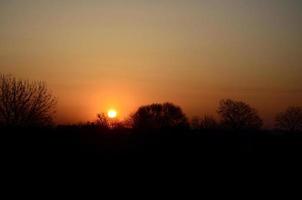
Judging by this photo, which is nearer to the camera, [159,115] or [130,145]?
[130,145]

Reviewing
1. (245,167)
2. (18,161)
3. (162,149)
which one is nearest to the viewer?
(18,161)

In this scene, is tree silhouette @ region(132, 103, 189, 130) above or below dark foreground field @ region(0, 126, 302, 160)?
above

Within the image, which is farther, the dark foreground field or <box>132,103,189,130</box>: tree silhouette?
<box>132,103,189,130</box>: tree silhouette

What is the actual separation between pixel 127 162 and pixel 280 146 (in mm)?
10591

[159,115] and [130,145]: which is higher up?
[159,115]

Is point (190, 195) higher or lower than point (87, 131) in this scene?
lower

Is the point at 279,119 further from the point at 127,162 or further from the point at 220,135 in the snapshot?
the point at 127,162

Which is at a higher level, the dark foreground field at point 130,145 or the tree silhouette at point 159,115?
the tree silhouette at point 159,115

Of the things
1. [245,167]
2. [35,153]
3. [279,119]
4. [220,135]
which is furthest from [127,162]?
[279,119]

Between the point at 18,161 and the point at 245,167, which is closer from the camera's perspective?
the point at 18,161

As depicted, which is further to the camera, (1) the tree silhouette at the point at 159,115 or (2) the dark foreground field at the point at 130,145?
(1) the tree silhouette at the point at 159,115

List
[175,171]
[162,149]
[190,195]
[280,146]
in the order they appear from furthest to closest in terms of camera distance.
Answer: [280,146], [162,149], [175,171], [190,195]

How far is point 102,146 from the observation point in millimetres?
20312

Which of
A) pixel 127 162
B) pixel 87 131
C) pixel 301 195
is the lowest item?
pixel 301 195
